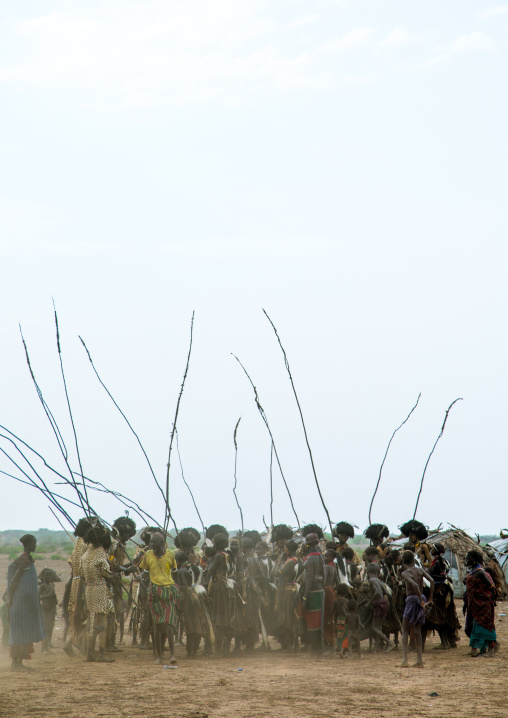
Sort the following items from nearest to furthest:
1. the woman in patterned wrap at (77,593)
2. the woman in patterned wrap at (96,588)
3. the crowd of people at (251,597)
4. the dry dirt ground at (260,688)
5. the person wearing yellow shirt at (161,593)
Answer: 1. the dry dirt ground at (260,688)
2. the crowd of people at (251,597)
3. the person wearing yellow shirt at (161,593)
4. the woman in patterned wrap at (96,588)
5. the woman in patterned wrap at (77,593)

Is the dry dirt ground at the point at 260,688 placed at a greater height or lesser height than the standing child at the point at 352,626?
lesser

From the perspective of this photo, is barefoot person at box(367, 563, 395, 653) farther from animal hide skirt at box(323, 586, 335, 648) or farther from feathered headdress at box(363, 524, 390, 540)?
feathered headdress at box(363, 524, 390, 540)

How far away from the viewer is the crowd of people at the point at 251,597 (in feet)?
33.8

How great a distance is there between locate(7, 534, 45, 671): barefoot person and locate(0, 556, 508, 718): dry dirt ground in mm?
327

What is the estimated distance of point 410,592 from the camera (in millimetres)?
10008

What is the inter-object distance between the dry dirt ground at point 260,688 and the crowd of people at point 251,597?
0.34 m

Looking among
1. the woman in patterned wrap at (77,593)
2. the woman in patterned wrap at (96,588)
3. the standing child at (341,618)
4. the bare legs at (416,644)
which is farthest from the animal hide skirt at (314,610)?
the woman in patterned wrap at (77,593)

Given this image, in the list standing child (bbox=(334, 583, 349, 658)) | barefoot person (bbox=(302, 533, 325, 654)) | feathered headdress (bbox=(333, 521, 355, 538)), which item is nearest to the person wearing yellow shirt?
barefoot person (bbox=(302, 533, 325, 654))

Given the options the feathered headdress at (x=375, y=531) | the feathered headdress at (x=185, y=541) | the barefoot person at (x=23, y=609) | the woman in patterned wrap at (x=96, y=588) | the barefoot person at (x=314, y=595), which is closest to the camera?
the barefoot person at (x=23, y=609)

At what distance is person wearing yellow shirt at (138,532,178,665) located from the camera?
1041 cm

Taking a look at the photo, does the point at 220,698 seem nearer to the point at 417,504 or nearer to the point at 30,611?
the point at 30,611

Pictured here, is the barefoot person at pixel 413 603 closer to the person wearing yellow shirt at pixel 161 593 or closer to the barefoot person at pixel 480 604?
the barefoot person at pixel 480 604

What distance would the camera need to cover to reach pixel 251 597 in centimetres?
1125

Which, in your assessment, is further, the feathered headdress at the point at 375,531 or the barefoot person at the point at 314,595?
the feathered headdress at the point at 375,531
